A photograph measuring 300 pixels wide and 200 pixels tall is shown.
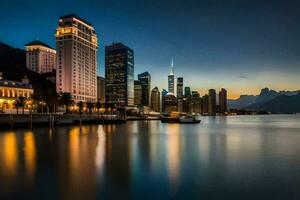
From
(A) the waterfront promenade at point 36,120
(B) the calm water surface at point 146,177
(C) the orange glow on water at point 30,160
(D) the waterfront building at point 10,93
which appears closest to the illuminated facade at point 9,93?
(D) the waterfront building at point 10,93

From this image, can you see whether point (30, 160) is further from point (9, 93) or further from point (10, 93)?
point (10, 93)

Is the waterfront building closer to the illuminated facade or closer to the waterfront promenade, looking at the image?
the illuminated facade

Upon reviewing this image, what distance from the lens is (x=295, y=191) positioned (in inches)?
975

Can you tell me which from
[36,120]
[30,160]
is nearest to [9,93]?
[36,120]

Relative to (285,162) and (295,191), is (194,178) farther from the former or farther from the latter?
(285,162)

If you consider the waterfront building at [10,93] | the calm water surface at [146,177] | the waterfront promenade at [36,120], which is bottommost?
the calm water surface at [146,177]

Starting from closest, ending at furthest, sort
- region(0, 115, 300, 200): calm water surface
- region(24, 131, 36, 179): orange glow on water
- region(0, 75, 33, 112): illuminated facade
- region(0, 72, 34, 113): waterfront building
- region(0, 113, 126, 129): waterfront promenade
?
region(0, 115, 300, 200): calm water surface
region(24, 131, 36, 179): orange glow on water
region(0, 113, 126, 129): waterfront promenade
region(0, 72, 34, 113): waterfront building
region(0, 75, 33, 112): illuminated facade

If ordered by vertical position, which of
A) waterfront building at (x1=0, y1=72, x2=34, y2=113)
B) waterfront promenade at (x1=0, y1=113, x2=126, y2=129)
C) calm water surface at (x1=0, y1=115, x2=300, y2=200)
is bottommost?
calm water surface at (x1=0, y1=115, x2=300, y2=200)

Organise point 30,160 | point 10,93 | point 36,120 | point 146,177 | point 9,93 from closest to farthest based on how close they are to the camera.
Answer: point 146,177, point 30,160, point 36,120, point 9,93, point 10,93

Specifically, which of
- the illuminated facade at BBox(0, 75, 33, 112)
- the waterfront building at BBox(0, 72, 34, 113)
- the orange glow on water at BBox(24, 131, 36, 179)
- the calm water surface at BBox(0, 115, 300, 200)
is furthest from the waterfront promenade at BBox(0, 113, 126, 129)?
the calm water surface at BBox(0, 115, 300, 200)

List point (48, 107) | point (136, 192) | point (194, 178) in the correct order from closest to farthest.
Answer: point (136, 192)
point (194, 178)
point (48, 107)

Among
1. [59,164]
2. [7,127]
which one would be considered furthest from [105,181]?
[7,127]

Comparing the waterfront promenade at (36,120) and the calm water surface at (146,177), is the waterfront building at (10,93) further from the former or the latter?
the calm water surface at (146,177)

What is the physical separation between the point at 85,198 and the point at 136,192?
12.9 feet
